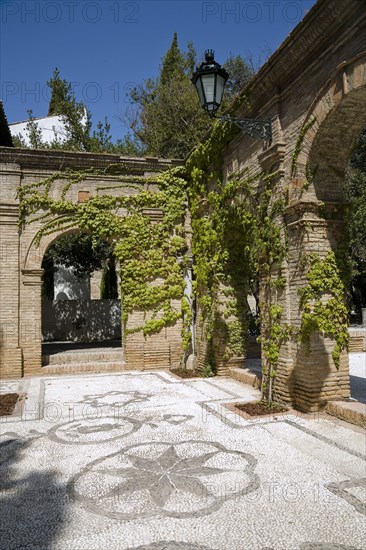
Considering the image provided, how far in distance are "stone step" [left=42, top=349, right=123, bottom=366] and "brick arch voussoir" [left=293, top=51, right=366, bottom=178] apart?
733 cm

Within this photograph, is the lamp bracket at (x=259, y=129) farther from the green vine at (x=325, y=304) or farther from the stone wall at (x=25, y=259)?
the stone wall at (x=25, y=259)

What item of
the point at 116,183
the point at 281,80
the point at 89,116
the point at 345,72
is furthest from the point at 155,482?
the point at 89,116

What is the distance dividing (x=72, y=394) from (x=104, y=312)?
11784mm

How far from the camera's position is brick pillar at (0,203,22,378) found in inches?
415

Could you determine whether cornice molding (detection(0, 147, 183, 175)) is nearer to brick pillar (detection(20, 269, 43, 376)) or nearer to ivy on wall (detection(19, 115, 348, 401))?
ivy on wall (detection(19, 115, 348, 401))

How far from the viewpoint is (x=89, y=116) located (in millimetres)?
22125

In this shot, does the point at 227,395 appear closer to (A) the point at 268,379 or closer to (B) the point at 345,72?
(A) the point at 268,379

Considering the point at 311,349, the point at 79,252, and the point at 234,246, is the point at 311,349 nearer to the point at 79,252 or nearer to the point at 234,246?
the point at 234,246

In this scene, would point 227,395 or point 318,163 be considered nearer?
point 318,163

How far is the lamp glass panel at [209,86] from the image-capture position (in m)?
5.72

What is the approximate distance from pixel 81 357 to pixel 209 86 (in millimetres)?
8134

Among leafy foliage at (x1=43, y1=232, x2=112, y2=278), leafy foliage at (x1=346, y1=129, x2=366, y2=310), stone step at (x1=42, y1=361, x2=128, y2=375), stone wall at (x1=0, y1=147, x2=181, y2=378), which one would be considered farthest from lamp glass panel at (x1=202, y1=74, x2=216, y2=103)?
leafy foliage at (x1=43, y1=232, x2=112, y2=278)

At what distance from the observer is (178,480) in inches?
172

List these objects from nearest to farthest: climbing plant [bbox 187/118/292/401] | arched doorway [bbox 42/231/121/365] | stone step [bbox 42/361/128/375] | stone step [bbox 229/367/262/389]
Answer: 1. climbing plant [bbox 187/118/292/401]
2. stone step [bbox 229/367/262/389]
3. stone step [bbox 42/361/128/375]
4. arched doorway [bbox 42/231/121/365]
